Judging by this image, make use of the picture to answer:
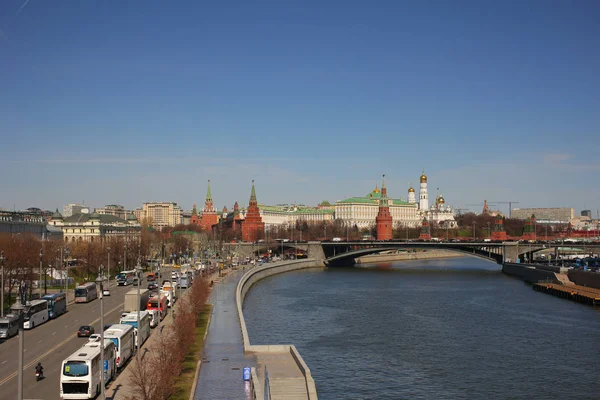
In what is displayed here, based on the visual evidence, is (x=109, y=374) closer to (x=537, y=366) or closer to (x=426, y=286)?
(x=537, y=366)

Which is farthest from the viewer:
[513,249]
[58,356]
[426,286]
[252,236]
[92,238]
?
[252,236]

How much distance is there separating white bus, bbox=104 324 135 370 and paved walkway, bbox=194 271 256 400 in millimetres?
2703

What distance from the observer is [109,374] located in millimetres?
23094

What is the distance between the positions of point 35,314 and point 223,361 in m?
13.5

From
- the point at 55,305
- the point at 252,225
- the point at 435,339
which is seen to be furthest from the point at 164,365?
the point at 252,225

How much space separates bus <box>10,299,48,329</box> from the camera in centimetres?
3388

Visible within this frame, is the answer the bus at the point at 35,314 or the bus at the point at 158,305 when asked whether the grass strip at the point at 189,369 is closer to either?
the bus at the point at 158,305

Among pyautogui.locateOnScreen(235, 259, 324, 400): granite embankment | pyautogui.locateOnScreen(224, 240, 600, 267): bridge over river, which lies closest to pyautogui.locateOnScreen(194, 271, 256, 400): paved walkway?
pyautogui.locateOnScreen(235, 259, 324, 400): granite embankment

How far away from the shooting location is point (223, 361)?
25.8 metres

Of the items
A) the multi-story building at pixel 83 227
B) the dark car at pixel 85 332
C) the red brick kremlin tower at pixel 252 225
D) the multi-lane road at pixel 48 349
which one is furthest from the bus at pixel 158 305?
the red brick kremlin tower at pixel 252 225

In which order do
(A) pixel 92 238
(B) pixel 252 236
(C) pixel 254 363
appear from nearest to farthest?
(C) pixel 254 363, (A) pixel 92 238, (B) pixel 252 236

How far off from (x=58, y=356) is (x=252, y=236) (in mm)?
120229

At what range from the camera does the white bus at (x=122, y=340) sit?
25.0 metres

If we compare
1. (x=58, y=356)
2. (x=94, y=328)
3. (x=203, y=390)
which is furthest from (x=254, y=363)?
(x=94, y=328)
